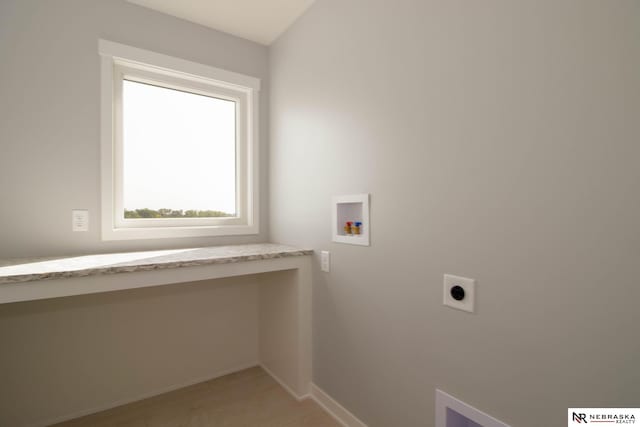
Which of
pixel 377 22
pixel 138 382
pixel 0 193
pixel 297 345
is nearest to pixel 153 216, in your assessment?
pixel 0 193

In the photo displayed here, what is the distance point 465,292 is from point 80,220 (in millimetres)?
1969

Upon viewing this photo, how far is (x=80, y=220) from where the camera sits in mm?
1695

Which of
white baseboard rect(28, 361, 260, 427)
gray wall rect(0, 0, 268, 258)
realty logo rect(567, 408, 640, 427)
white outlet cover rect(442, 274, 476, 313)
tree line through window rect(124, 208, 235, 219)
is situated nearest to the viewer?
realty logo rect(567, 408, 640, 427)

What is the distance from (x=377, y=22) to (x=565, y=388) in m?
1.55

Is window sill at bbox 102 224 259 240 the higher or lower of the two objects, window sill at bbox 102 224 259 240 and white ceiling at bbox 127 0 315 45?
the lower

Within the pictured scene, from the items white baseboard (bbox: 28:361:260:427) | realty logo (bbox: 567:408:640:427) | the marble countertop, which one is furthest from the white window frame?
realty logo (bbox: 567:408:640:427)

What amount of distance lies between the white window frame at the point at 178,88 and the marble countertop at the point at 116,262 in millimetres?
217

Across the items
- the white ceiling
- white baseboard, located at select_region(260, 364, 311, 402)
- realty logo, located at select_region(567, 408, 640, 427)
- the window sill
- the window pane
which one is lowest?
white baseboard, located at select_region(260, 364, 311, 402)

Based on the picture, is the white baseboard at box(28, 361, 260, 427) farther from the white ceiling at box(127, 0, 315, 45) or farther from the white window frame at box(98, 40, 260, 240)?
the white ceiling at box(127, 0, 315, 45)

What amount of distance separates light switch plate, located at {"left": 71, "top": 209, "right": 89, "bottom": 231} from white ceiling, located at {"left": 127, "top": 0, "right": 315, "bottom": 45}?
4.22 ft

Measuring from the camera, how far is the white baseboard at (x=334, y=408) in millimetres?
1582

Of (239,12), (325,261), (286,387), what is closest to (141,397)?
(286,387)

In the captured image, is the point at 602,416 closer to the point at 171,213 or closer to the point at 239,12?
the point at 171,213

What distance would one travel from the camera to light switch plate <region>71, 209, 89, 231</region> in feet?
5.51
